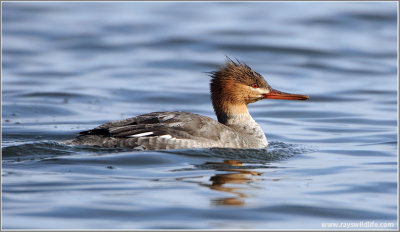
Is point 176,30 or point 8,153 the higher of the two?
point 176,30

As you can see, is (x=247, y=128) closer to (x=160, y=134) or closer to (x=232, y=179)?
(x=160, y=134)

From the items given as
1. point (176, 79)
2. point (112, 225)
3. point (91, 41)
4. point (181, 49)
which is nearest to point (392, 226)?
point (112, 225)

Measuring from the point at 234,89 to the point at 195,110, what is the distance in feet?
11.9

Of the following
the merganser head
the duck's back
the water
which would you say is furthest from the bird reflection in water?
the merganser head

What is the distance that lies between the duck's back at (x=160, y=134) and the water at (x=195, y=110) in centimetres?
15

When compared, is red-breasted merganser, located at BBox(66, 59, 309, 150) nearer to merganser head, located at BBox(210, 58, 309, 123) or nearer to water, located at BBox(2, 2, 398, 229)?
merganser head, located at BBox(210, 58, 309, 123)

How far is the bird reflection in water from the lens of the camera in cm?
646

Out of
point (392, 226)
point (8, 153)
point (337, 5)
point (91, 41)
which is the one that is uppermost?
point (337, 5)

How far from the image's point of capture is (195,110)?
12.4 metres

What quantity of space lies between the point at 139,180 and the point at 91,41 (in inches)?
482

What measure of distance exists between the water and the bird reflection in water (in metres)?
0.02

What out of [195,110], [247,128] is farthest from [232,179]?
[195,110]

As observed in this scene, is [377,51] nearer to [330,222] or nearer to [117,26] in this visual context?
[117,26]

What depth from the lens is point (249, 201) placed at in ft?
21.2
